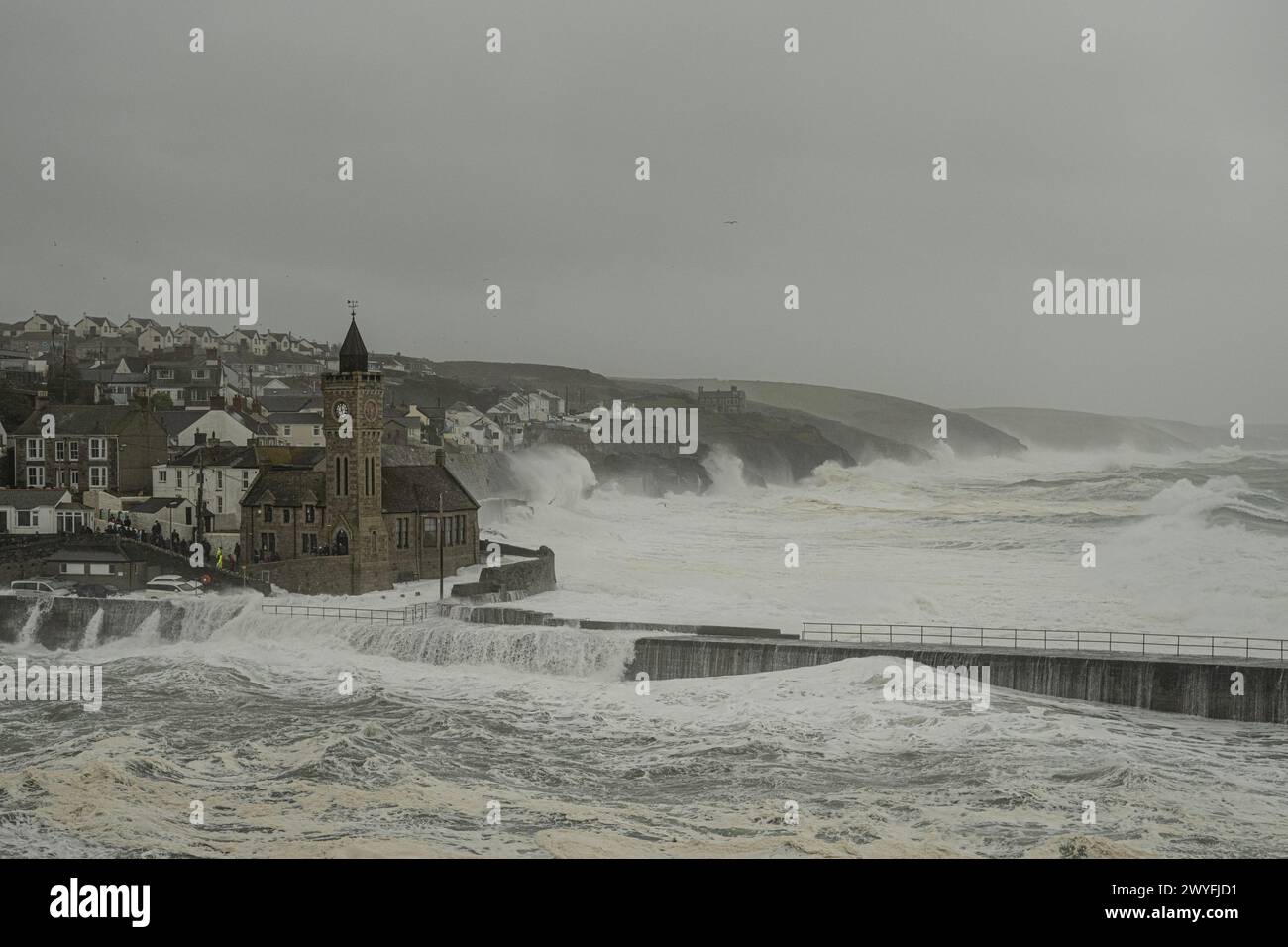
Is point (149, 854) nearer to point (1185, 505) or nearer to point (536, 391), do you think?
point (1185, 505)

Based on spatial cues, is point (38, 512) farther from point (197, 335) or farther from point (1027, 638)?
point (197, 335)

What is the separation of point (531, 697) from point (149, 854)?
1063 centimetres

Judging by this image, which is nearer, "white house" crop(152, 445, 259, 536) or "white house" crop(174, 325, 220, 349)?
"white house" crop(152, 445, 259, 536)

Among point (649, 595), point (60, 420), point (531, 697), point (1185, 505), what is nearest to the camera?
point (531, 697)

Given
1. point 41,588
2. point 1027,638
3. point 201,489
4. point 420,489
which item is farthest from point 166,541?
point 1027,638

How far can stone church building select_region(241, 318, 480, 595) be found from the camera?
36844mm

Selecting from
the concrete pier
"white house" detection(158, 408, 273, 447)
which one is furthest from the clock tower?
the concrete pier

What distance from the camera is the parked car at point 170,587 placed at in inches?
1422

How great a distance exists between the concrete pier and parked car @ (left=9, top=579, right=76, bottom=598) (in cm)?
1758

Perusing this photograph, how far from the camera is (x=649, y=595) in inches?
1596

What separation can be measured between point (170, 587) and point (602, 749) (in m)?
18.3

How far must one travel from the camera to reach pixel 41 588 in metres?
36.7

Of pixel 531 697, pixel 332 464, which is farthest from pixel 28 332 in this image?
pixel 531 697

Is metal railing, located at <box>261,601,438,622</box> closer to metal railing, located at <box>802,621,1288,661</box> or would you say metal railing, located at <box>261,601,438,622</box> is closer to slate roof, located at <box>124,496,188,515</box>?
slate roof, located at <box>124,496,188,515</box>
